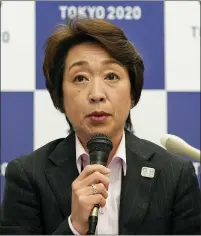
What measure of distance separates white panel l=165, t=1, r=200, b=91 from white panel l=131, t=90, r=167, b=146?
0.18ft

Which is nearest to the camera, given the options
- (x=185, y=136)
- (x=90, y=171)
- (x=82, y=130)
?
(x=90, y=171)

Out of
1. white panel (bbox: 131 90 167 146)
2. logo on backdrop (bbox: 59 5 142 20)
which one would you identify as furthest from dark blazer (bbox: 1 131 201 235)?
logo on backdrop (bbox: 59 5 142 20)

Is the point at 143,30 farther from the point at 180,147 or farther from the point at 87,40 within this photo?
the point at 180,147

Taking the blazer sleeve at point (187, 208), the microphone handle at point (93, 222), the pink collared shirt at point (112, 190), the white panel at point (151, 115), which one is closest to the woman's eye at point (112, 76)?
the pink collared shirt at point (112, 190)

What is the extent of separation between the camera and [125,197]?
116cm

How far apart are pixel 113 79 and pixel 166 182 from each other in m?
0.29

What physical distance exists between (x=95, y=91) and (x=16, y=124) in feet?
2.07

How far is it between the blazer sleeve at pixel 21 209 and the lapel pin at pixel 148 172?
268mm

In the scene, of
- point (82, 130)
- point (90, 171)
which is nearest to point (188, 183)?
point (82, 130)

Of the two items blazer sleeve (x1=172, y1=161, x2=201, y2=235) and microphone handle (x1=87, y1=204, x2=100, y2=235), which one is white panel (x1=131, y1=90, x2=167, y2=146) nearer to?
blazer sleeve (x1=172, y1=161, x2=201, y2=235)

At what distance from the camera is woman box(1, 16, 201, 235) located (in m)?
1.15

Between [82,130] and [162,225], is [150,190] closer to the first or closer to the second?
[162,225]

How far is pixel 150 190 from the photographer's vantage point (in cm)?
118

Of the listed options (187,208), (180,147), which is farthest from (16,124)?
(180,147)
